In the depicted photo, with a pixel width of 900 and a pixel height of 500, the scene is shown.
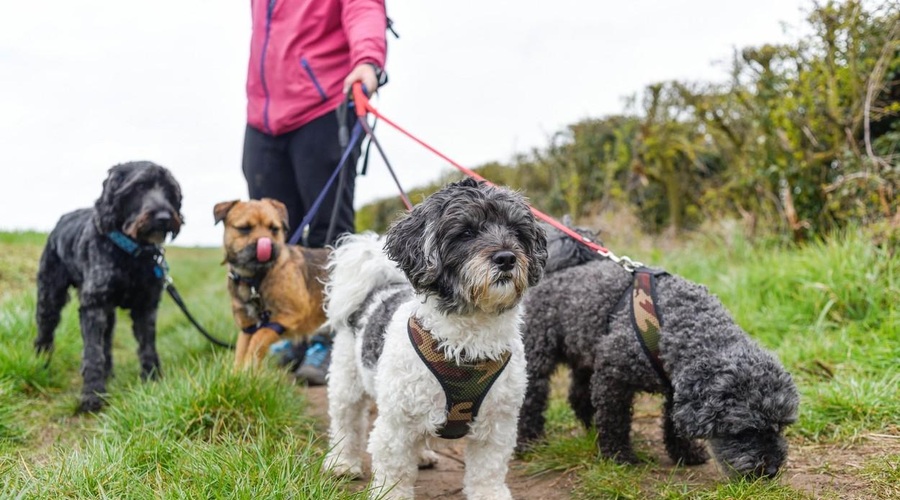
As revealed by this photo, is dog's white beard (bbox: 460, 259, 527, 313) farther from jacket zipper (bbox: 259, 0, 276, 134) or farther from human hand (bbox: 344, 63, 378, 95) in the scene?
jacket zipper (bbox: 259, 0, 276, 134)

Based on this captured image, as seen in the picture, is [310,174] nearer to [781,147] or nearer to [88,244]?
[88,244]

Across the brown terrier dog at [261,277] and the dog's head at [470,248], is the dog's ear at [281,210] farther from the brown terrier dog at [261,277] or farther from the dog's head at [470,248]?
the dog's head at [470,248]

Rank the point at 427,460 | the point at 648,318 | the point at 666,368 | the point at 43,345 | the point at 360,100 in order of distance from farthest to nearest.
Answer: the point at 43,345 → the point at 360,100 → the point at 427,460 → the point at 648,318 → the point at 666,368

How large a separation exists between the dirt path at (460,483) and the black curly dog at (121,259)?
2118mm

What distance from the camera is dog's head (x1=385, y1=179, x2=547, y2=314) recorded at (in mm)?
2764

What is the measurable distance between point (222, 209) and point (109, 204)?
Answer: 75cm

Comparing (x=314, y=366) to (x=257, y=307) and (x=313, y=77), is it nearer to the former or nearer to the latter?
(x=257, y=307)

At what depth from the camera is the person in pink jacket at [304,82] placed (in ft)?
16.2

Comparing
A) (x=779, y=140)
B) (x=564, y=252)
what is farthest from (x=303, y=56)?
(x=779, y=140)

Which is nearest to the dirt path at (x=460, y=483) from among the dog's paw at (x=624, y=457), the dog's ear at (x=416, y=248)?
the dog's paw at (x=624, y=457)

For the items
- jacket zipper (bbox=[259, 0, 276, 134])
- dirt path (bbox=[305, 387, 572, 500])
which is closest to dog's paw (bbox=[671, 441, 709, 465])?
dirt path (bbox=[305, 387, 572, 500])

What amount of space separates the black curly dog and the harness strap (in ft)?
10.6

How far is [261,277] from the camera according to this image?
507 centimetres

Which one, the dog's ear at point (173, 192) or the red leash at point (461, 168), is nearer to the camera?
the red leash at point (461, 168)
